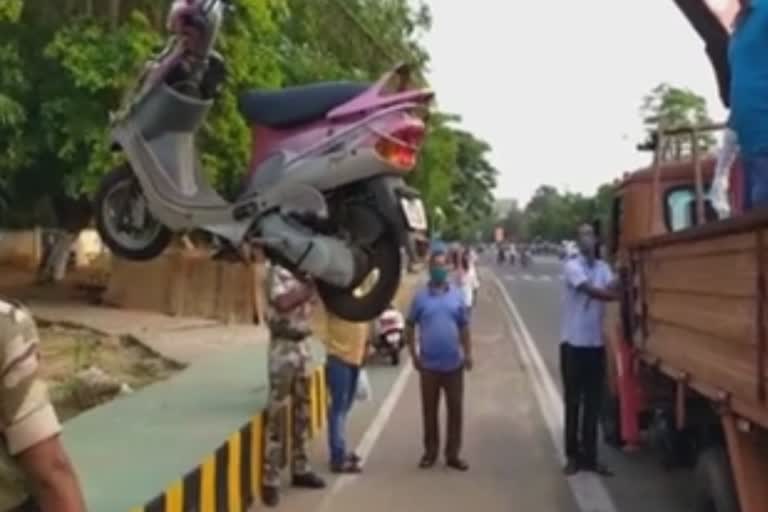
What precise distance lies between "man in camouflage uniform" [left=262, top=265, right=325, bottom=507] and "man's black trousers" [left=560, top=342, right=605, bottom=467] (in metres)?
2.17

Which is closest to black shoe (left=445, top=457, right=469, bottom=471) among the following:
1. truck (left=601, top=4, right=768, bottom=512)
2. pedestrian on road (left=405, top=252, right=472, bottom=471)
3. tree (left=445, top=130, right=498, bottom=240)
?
pedestrian on road (left=405, top=252, right=472, bottom=471)

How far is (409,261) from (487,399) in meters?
10.2

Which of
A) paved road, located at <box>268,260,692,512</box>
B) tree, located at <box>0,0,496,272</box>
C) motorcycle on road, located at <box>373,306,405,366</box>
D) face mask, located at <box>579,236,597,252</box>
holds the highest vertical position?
tree, located at <box>0,0,496,272</box>

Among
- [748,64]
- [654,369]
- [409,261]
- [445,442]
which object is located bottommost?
[445,442]

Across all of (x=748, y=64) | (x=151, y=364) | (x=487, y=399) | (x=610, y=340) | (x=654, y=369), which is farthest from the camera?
(x=151, y=364)

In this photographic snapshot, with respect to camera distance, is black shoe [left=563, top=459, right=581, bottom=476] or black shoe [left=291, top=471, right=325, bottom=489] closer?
black shoe [left=291, top=471, right=325, bottom=489]

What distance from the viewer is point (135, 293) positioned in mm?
31094

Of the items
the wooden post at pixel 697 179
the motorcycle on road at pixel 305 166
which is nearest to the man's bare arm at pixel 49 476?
the motorcycle on road at pixel 305 166

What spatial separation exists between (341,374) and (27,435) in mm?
8077

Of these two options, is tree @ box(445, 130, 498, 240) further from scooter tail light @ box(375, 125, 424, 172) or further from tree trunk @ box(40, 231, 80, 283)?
scooter tail light @ box(375, 125, 424, 172)

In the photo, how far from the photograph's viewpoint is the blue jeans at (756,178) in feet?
18.6

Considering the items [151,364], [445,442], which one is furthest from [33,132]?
[445,442]

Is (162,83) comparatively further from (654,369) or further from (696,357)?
(654,369)

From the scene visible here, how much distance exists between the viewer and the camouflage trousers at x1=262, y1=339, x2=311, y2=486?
9.79m
